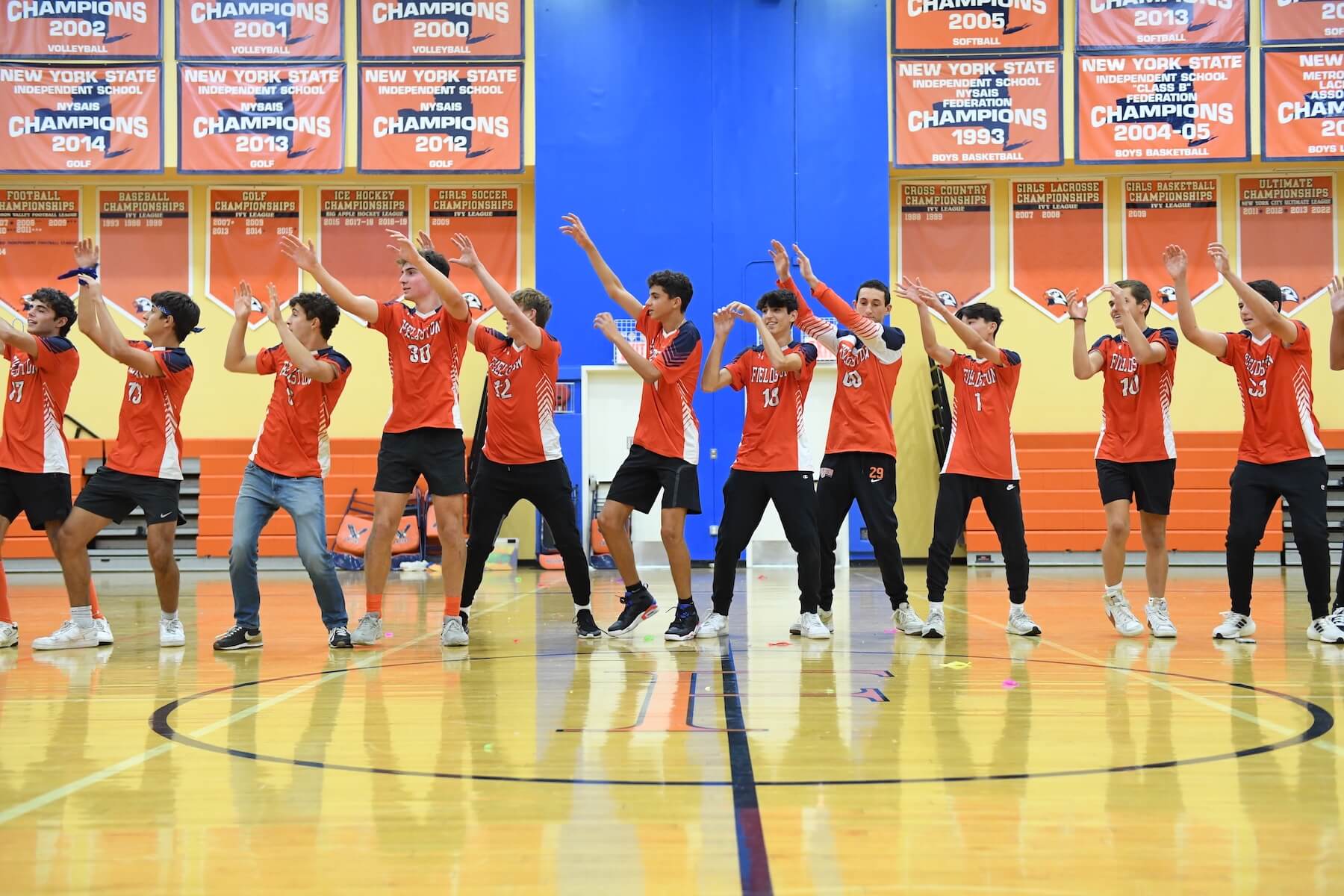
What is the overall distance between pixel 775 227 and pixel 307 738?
11107mm

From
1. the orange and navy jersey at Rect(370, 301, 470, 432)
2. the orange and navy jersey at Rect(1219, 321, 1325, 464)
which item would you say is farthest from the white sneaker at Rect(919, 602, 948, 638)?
the orange and navy jersey at Rect(370, 301, 470, 432)

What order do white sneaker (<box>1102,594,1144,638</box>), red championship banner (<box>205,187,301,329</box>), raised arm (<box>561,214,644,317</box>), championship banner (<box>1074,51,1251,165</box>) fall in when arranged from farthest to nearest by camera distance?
red championship banner (<box>205,187,301,329</box>)
championship banner (<box>1074,51,1251,165</box>)
white sneaker (<box>1102,594,1144,638</box>)
raised arm (<box>561,214,644,317</box>)

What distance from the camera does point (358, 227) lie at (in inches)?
575

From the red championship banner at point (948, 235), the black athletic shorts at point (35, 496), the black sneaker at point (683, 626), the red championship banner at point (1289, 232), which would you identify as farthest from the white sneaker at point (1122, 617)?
the red championship banner at point (1289, 232)

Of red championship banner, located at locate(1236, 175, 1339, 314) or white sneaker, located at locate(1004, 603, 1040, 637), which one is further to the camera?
red championship banner, located at locate(1236, 175, 1339, 314)

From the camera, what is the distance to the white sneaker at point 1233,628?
5777mm

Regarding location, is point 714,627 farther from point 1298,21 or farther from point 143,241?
point 143,241

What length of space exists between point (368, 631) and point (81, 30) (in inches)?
419

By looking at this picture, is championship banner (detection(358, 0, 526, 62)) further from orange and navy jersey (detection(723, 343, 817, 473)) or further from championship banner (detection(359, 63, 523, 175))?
orange and navy jersey (detection(723, 343, 817, 473))

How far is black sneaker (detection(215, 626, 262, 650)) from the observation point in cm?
562

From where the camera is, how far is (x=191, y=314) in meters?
5.96

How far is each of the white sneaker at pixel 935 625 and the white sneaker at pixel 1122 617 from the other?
943 mm

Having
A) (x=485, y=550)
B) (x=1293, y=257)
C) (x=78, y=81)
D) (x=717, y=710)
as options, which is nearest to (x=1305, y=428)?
(x=717, y=710)

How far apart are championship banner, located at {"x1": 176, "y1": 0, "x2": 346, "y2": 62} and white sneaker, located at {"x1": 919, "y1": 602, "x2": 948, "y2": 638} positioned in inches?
406
